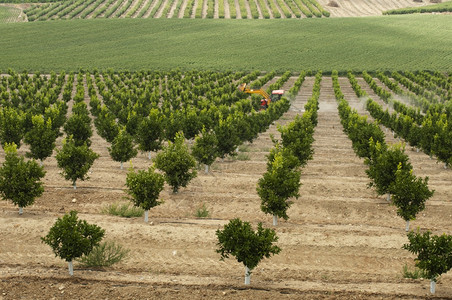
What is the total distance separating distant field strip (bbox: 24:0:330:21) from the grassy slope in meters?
12.3

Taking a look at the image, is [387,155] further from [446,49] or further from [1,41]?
[1,41]

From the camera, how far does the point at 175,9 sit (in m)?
165

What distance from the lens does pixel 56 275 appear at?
17250mm

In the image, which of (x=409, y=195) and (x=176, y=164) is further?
(x=176, y=164)

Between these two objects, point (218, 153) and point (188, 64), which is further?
point (188, 64)

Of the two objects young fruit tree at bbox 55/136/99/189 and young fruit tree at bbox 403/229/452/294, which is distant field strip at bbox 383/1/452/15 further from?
young fruit tree at bbox 403/229/452/294

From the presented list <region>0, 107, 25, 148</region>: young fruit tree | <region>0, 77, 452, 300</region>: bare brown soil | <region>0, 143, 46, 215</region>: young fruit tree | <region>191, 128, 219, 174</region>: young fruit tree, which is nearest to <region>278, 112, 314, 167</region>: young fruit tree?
<region>0, 77, 452, 300</region>: bare brown soil

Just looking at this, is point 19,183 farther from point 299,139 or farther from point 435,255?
point 435,255

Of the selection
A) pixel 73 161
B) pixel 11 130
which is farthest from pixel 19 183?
pixel 11 130

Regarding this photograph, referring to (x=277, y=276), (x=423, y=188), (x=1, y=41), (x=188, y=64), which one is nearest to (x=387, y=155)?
(x=423, y=188)

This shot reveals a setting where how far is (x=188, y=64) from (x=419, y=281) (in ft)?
312

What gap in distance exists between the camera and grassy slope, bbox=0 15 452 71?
108312mm

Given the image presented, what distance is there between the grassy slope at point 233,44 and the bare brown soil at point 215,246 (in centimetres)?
7978

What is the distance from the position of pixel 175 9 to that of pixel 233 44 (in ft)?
160
